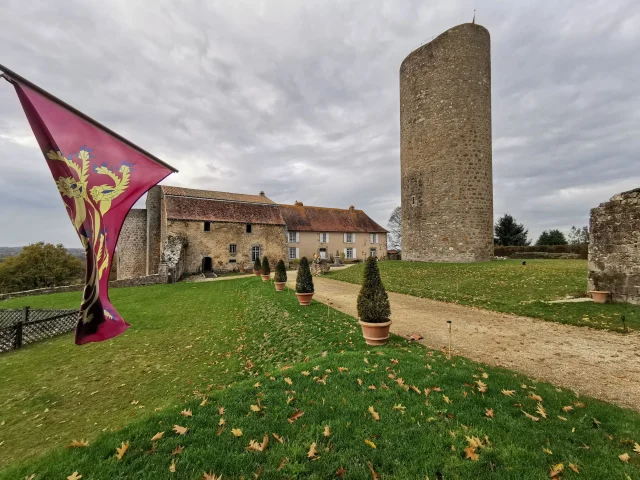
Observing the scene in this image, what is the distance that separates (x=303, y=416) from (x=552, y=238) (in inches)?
1783

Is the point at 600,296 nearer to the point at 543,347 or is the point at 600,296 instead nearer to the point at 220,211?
the point at 543,347

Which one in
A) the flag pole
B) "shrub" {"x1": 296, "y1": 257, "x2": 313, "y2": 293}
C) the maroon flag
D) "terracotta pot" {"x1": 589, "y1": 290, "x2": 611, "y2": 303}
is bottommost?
"terracotta pot" {"x1": 589, "y1": 290, "x2": 611, "y2": 303}

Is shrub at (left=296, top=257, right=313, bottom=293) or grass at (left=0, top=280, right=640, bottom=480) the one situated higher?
shrub at (left=296, top=257, right=313, bottom=293)

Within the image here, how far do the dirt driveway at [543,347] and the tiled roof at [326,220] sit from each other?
2608cm

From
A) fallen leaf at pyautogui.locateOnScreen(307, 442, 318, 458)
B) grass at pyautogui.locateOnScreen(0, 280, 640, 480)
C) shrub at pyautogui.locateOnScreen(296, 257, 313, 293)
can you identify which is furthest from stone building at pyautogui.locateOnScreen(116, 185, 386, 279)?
fallen leaf at pyautogui.locateOnScreen(307, 442, 318, 458)

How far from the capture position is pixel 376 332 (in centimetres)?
647

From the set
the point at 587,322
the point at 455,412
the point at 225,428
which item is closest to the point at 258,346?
the point at 225,428

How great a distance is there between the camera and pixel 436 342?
6.71 m

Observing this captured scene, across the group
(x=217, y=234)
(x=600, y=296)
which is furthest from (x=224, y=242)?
(x=600, y=296)

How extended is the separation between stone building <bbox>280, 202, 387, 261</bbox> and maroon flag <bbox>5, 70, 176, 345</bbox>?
29.9 m

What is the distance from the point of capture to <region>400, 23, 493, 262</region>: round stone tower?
19.0 metres

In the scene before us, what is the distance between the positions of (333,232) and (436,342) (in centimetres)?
2996

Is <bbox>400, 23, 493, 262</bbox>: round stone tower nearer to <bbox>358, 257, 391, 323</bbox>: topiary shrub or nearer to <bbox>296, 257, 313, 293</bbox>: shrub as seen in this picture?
<bbox>296, 257, 313, 293</bbox>: shrub

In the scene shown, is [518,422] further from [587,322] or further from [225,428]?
[587,322]
